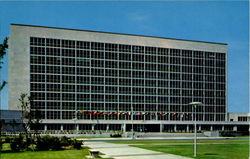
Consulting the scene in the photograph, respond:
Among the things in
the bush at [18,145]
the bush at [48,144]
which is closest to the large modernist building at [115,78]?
the bush at [48,144]

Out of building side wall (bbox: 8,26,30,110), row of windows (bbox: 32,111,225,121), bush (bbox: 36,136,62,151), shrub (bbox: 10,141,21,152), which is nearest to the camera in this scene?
shrub (bbox: 10,141,21,152)

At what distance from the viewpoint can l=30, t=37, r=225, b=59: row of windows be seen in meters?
99.5

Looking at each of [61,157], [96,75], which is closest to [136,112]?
[96,75]

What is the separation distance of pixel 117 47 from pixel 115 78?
30.5 ft

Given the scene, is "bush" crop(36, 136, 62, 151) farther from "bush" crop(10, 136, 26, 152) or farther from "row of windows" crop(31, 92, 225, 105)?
"row of windows" crop(31, 92, 225, 105)

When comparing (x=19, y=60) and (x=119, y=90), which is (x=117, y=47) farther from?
(x=19, y=60)

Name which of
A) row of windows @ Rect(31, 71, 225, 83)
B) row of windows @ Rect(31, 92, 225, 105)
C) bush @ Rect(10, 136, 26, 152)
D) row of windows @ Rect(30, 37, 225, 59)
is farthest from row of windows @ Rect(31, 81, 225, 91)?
bush @ Rect(10, 136, 26, 152)

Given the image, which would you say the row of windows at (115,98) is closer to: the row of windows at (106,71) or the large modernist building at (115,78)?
the large modernist building at (115,78)

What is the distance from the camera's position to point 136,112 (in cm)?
10750

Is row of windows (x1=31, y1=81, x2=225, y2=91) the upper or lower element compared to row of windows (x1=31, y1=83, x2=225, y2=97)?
upper

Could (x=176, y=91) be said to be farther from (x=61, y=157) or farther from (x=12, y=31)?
(x=61, y=157)

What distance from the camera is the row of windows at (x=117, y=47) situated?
326 feet

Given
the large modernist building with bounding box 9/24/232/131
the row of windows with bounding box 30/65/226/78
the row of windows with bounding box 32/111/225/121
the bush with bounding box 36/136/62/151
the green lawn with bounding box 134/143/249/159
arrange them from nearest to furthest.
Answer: the green lawn with bounding box 134/143/249/159 < the bush with bounding box 36/136/62/151 < the large modernist building with bounding box 9/24/232/131 < the row of windows with bounding box 30/65/226/78 < the row of windows with bounding box 32/111/225/121

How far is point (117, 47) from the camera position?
107188mm
